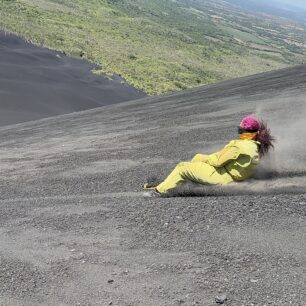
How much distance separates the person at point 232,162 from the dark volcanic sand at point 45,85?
16198mm

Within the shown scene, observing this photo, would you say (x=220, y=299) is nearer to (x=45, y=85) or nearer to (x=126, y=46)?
(x=45, y=85)

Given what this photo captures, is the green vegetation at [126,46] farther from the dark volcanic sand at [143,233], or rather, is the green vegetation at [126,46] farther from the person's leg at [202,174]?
the person's leg at [202,174]

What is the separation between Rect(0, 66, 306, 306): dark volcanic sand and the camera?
4836 millimetres

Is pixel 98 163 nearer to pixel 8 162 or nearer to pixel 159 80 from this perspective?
pixel 8 162

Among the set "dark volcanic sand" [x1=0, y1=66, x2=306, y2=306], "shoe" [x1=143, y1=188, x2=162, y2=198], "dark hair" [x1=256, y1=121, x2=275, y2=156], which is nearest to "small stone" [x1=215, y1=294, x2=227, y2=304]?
"dark volcanic sand" [x1=0, y1=66, x2=306, y2=306]

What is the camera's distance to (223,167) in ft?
23.9

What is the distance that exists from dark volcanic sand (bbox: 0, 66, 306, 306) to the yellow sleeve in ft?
1.85

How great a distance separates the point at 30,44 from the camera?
39438 millimetres

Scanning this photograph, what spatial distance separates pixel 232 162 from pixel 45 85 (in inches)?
903

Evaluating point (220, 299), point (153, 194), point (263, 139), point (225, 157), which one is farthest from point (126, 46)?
point (220, 299)

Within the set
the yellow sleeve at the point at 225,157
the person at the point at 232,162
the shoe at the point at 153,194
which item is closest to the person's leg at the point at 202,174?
the person at the point at 232,162

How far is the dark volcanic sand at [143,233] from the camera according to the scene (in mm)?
4836

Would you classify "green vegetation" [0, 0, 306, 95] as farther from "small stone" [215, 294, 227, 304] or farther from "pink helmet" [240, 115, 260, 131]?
"small stone" [215, 294, 227, 304]

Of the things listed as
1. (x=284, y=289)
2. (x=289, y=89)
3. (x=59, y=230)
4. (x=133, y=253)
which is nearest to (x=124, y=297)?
(x=133, y=253)
